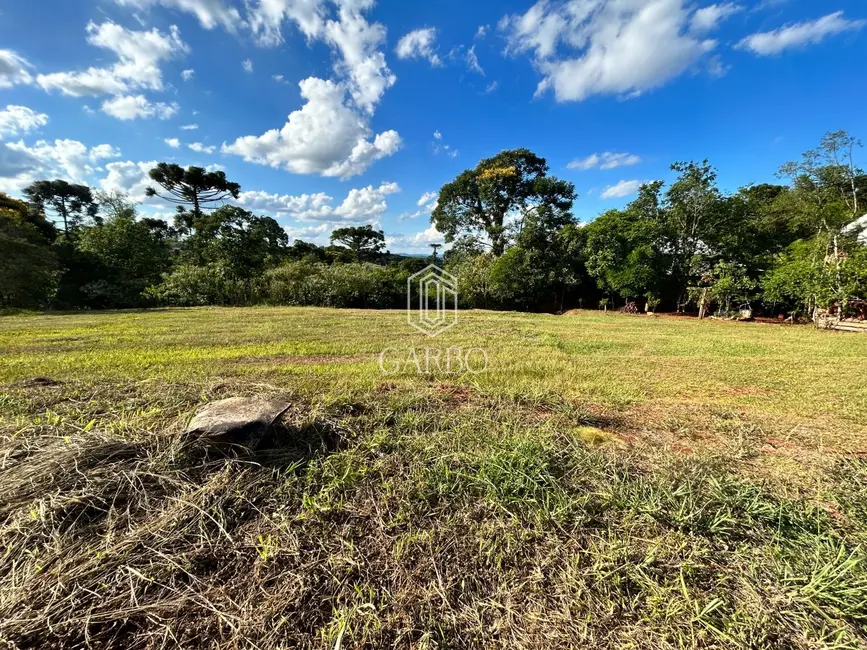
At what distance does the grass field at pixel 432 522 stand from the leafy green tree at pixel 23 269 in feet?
40.5

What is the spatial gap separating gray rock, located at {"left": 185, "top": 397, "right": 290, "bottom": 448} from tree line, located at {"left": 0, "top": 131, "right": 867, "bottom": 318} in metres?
12.4

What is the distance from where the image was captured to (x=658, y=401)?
311 cm

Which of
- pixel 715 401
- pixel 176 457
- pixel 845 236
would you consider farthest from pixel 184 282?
pixel 845 236

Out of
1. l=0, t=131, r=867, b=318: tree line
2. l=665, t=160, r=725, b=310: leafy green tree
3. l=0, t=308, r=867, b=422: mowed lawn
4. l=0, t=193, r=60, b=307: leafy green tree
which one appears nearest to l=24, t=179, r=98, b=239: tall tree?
l=0, t=131, r=867, b=318: tree line

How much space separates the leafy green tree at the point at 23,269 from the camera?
34.3ft

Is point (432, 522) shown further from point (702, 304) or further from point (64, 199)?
point (64, 199)

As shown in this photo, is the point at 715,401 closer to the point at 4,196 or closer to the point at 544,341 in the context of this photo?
the point at 544,341

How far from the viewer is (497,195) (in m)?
18.0

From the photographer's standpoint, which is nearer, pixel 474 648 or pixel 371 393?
pixel 474 648

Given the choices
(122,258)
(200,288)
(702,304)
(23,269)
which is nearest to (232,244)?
(200,288)

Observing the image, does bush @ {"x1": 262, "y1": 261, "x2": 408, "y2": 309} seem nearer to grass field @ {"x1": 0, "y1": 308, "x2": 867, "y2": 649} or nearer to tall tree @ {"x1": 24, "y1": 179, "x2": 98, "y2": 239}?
grass field @ {"x1": 0, "y1": 308, "x2": 867, "y2": 649}

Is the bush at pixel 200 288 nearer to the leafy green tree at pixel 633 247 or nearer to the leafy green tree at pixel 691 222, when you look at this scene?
the leafy green tree at pixel 633 247

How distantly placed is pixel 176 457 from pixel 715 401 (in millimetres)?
4370

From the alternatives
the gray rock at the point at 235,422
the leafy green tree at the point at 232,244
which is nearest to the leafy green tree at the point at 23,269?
the leafy green tree at the point at 232,244
